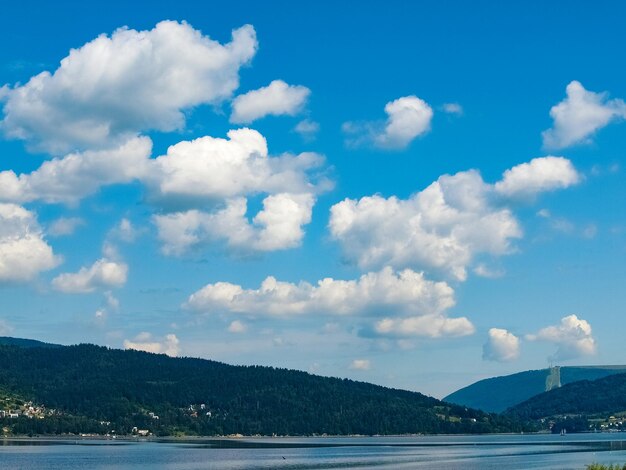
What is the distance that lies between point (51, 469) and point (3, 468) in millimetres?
12045

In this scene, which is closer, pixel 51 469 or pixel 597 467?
pixel 597 467

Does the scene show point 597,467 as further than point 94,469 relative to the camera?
No

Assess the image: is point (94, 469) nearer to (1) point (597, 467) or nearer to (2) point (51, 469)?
(2) point (51, 469)

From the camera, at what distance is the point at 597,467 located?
104 meters

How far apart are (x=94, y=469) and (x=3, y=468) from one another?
20654 mm

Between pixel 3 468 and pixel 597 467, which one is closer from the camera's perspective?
pixel 597 467

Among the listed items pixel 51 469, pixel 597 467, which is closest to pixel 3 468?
pixel 51 469

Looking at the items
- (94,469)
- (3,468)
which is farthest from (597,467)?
(3,468)

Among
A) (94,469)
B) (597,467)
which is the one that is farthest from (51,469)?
(597,467)

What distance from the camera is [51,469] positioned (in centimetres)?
19575

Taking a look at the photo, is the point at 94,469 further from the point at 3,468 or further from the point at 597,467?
the point at 597,467

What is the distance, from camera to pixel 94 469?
199 metres

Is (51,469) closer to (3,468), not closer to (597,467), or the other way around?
(3,468)

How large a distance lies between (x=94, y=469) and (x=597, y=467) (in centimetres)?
12917
